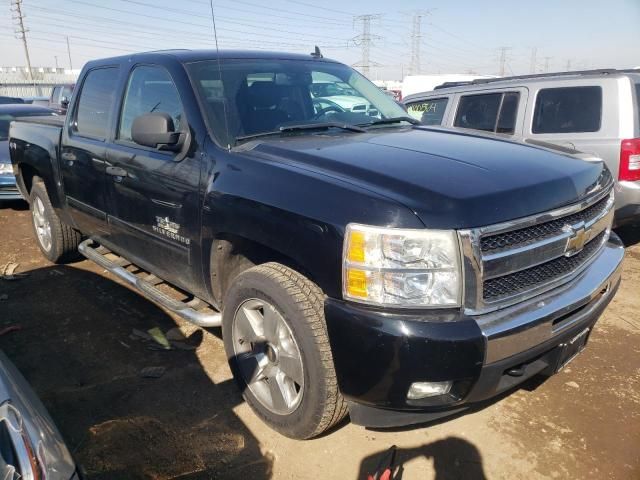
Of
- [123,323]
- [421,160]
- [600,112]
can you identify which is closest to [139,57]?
[123,323]

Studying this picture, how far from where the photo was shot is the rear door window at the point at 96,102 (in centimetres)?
380

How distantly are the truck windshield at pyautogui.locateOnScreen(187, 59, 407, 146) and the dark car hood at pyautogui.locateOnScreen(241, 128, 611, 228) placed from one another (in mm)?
244

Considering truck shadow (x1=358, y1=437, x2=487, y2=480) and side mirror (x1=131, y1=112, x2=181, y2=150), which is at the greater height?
side mirror (x1=131, y1=112, x2=181, y2=150)

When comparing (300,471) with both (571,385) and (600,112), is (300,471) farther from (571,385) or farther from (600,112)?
(600,112)

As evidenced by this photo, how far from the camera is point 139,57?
3.50 meters

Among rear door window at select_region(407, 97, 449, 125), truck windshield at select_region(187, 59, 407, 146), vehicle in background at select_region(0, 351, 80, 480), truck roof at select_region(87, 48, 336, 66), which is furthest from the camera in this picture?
rear door window at select_region(407, 97, 449, 125)

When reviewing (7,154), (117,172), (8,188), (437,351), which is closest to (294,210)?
(437,351)

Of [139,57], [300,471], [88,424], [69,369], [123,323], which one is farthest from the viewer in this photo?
[123,323]

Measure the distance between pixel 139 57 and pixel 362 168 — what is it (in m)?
2.15

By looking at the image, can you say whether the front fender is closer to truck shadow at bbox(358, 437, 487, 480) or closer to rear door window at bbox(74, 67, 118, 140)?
truck shadow at bbox(358, 437, 487, 480)

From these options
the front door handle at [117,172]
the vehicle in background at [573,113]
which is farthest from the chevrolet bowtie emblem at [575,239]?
the front door handle at [117,172]

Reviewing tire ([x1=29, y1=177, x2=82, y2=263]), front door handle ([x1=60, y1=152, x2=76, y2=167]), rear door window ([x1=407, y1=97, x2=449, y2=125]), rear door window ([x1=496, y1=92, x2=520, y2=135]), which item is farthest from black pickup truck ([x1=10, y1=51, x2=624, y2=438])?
rear door window ([x1=407, y1=97, x2=449, y2=125])

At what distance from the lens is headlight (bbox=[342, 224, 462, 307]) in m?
1.91

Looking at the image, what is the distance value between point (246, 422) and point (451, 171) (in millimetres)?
1693
